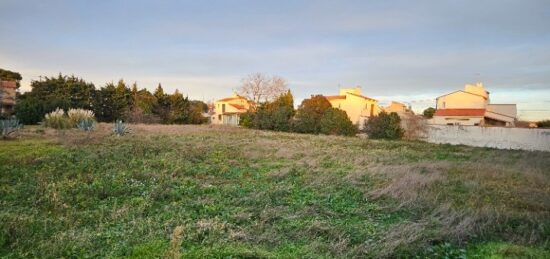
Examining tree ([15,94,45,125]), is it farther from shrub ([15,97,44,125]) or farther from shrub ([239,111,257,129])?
shrub ([239,111,257,129])

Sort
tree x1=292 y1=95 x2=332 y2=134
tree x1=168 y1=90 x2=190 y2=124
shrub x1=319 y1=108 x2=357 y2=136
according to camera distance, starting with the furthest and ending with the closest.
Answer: tree x1=168 y1=90 x2=190 y2=124 → tree x1=292 y1=95 x2=332 y2=134 → shrub x1=319 y1=108 x2=357 y2=136

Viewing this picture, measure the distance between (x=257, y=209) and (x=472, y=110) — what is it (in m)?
33.7

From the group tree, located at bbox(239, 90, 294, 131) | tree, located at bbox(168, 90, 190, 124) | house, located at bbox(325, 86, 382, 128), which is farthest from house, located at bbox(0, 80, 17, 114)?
house, located at bbox(325, 86, 382, 128)

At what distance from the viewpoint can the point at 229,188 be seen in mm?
7070

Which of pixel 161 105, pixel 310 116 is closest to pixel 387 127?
pixel 310 116

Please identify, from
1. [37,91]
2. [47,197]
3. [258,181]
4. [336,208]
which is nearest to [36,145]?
[47,197]

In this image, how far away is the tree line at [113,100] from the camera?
2919 cm

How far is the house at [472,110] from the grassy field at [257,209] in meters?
24.9

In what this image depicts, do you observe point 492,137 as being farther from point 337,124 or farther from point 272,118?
point 272,118

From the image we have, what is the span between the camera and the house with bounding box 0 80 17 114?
→ 2712cm

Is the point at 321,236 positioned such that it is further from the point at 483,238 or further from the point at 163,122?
the point at 163,122

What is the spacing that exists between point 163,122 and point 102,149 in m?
24.0

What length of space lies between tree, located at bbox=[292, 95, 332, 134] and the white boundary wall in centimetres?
775

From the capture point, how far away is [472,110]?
34031 mm
